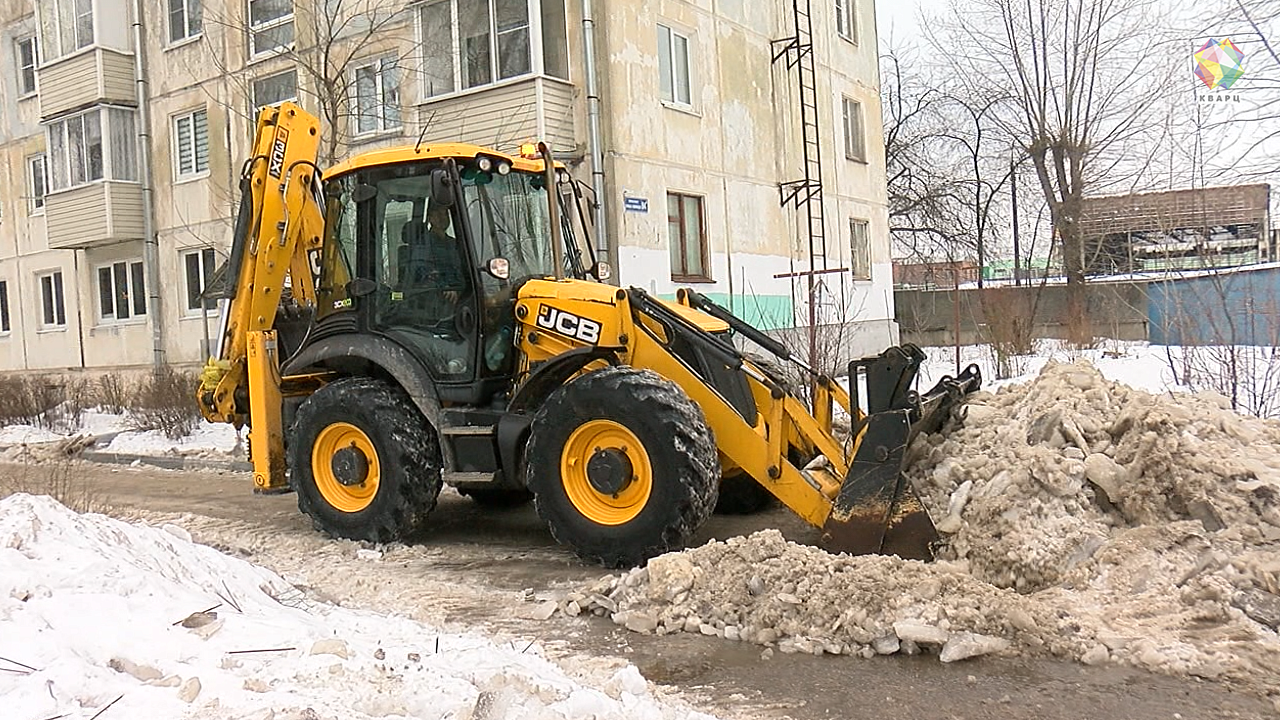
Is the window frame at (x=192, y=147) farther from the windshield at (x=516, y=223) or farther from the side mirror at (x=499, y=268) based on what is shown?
the side mirror at (x=499, y=268)

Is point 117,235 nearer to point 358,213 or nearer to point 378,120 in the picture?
point 378,120

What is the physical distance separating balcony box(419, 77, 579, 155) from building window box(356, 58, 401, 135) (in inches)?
62.1

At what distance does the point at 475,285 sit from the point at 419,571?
1.86 meters

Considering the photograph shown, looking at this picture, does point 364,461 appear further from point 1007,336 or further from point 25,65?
point 25,65

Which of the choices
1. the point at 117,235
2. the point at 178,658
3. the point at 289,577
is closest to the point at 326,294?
the point at 289,577

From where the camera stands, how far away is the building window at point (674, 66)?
1641cm

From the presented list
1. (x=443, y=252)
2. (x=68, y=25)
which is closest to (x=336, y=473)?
(x=443, y=252)

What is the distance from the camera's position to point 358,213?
7.11 metres

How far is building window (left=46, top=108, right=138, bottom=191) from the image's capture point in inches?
795

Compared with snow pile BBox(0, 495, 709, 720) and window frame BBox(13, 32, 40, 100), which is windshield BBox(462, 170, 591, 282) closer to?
snow pile BBox(0, 495, 709, 720)

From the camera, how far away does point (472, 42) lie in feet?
50.9

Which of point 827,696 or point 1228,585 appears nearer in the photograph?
point 827,696

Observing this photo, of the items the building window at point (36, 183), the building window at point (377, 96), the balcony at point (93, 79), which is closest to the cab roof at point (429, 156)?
the building window at point (377, 96)

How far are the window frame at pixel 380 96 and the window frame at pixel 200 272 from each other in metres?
4.61
